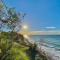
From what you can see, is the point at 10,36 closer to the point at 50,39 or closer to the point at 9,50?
the point at 9,50

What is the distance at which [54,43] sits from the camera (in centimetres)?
757

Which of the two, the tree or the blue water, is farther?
the blue water

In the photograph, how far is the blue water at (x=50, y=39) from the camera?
7527 mm

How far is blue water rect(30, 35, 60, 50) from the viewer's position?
753cm

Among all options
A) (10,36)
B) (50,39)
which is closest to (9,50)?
(10,36)

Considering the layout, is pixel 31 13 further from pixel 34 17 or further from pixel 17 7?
pixel 17 7

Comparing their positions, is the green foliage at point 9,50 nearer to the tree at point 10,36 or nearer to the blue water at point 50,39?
the tree at point 10,36

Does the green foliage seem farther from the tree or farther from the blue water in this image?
the blue water

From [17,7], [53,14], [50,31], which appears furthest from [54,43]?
[17,7]

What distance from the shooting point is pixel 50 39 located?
25.1 ft

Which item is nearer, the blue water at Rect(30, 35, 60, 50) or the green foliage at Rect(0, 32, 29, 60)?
the green foliage at Rect(0, 32, 29, 60)

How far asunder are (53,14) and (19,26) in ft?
5.38

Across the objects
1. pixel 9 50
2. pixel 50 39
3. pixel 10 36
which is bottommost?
pixel 9 50

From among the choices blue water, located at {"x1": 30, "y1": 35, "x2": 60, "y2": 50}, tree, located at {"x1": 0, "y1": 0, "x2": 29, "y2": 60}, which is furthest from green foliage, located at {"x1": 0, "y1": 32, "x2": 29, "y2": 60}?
blue water, located at {"x1": 30, "y1": 35, "x2": 60, "y2": 50}
